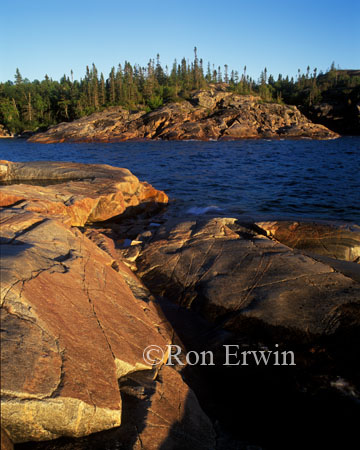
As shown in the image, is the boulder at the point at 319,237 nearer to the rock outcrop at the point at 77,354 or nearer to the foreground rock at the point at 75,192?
the rock outcrop at the point at 77,354

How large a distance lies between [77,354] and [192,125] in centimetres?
5912

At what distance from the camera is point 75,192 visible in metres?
11.1

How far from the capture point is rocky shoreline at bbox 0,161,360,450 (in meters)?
2.91

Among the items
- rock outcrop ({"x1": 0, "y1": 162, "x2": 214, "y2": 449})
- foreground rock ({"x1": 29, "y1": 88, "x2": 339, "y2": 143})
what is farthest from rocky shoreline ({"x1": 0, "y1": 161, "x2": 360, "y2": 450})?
foreground rock ({"x1": 29, "y1": 88, "x2": 339, "y2": 143})

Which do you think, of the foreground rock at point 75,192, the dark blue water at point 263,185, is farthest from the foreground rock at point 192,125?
the foreground rock at point 75,192

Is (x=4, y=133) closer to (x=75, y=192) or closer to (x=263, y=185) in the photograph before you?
(x=263, y=185)

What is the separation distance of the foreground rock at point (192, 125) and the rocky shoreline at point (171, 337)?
52.5 metres

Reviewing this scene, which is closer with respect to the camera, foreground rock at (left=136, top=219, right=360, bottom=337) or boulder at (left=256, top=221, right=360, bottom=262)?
foreground rock at (left=136, top=219, right=360, bottom=337)

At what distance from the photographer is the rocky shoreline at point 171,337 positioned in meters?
2.91

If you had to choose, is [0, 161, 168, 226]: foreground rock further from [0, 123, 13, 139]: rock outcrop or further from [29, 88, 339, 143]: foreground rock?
[0, 123, 13, 139]: rock outcrop

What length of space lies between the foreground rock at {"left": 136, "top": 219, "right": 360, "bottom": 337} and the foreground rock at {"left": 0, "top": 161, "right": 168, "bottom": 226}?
3047 millimetres

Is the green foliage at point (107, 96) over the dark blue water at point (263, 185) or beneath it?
over

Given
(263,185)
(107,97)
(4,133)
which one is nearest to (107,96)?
(107,97)

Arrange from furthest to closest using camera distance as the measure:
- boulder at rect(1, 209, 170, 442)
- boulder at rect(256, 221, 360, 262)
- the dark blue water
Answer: the dark blue water → boulder at rect(256, 221, 360, 262) → boulder at rect(1, 209, 170, 442)
